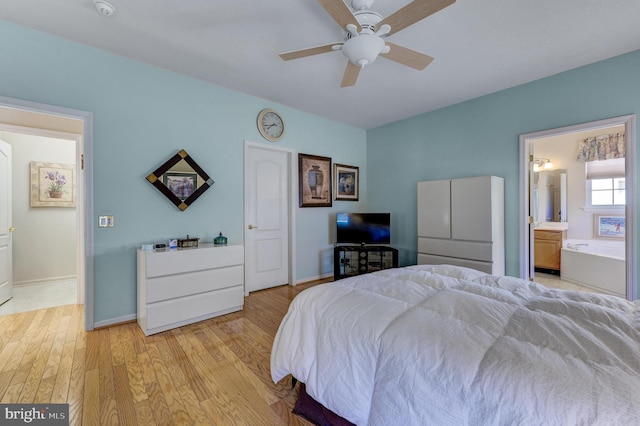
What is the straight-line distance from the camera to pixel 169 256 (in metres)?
2.55

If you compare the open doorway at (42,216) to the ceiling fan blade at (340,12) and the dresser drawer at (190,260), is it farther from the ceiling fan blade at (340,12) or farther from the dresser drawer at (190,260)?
the ceiling fan blade at (340,12)

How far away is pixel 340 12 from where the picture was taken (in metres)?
1.64

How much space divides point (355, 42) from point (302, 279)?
3278 millimetres

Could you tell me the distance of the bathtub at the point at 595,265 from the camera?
3475 millimetres

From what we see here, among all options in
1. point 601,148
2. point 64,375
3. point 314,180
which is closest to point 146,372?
point 64,375

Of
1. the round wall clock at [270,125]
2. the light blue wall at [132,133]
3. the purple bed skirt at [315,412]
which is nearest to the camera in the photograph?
the purple bed skirt at [315,412]

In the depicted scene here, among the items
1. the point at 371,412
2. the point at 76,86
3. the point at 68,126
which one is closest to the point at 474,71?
the point at 371,412

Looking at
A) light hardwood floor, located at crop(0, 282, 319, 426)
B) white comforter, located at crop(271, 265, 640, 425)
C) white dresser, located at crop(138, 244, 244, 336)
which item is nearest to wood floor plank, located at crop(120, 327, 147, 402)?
light hardwood floor, located at crop(0, 282, 319, 426)

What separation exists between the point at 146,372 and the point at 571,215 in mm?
6921

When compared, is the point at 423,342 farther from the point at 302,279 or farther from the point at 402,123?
the point at 402,123

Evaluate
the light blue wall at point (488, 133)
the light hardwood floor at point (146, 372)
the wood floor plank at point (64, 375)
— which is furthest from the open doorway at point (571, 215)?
the wood floor plank at point (64, 375)

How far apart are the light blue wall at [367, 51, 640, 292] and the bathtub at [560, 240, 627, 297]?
4.80ft

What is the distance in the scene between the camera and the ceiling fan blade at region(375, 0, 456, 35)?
1.52m

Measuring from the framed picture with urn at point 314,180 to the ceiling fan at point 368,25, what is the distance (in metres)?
2.12
